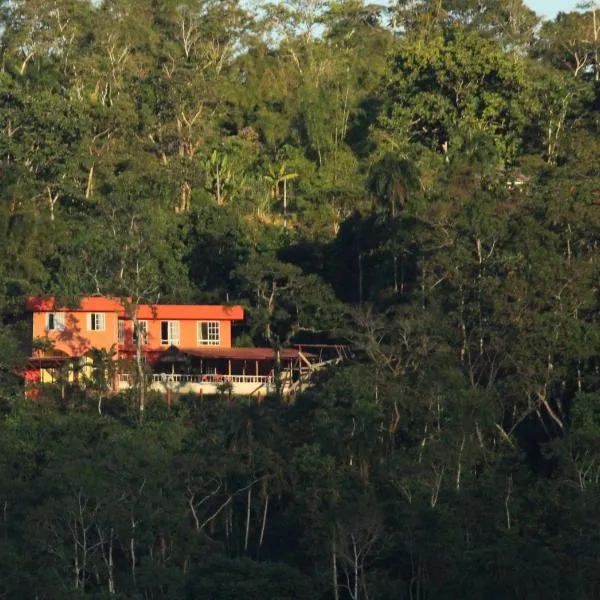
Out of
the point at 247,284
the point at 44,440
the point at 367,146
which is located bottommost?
the point at 44,440

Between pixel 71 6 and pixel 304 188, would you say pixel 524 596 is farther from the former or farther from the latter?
pixel 71 6

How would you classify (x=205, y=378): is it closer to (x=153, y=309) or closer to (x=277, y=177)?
(x=153, y=309)

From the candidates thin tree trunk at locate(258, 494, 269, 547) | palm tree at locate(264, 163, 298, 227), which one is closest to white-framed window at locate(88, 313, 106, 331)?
thin tree trunk at locate(258, 494, 269, 547)

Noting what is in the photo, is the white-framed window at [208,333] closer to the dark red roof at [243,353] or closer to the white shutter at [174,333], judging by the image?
Result: the white shutter at [174,333]

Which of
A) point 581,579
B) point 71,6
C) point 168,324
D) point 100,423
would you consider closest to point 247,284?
point 168,324

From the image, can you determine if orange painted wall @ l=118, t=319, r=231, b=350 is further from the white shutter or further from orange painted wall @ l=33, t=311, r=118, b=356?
orange painted wall @ l=33, t=311, r=118, b=356

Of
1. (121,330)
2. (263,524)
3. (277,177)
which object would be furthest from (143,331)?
(277,177)
